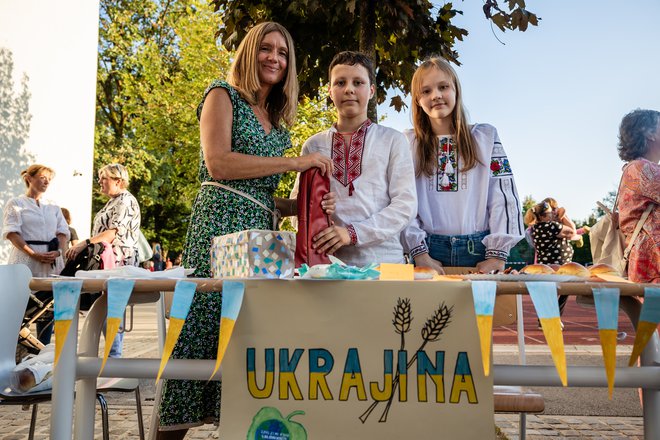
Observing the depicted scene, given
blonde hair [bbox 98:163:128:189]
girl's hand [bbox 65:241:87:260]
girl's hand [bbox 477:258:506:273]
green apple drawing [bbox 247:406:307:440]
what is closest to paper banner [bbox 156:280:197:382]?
green apple drawing [bbox 247:406:307:440]

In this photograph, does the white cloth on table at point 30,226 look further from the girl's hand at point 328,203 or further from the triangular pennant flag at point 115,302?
the triangular pennant flag at point 115,302

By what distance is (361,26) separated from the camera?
422 centimetres

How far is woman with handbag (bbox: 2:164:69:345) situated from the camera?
6379 millimetres

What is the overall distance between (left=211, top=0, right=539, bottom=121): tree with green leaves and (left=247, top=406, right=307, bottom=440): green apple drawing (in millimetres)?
2789

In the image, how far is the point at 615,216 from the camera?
4.19m

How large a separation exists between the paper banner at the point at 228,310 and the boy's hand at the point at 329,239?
616 mm

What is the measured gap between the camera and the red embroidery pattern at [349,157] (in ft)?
8.52

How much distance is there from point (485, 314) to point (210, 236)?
128 cm

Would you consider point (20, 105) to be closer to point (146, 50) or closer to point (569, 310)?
point (146, 50)

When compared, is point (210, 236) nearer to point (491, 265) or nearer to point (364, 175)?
point (364, 175)

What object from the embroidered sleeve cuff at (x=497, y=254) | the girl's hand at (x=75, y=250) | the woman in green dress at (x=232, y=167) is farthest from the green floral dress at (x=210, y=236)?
the girl's hand at (x=75, y=250)

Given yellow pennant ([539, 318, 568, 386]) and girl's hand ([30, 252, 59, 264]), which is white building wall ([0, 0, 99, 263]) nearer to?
girl's hand ([30, 252, 59, 264])

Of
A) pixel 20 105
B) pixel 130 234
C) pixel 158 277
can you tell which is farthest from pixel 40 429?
pixel 20 105

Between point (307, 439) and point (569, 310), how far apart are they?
1552 cm
